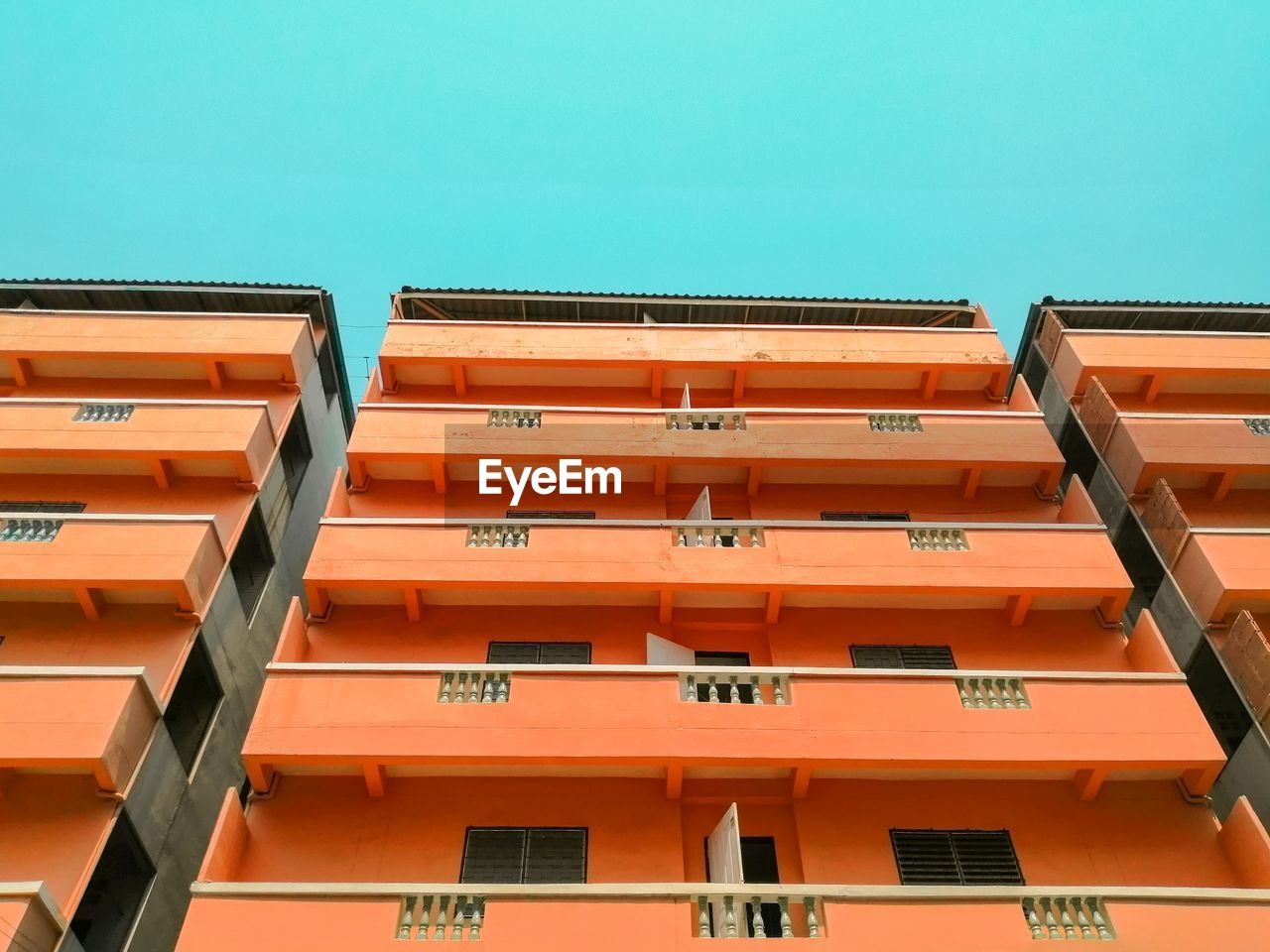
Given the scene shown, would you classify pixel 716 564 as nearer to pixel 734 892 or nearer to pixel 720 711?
pixel 720 711

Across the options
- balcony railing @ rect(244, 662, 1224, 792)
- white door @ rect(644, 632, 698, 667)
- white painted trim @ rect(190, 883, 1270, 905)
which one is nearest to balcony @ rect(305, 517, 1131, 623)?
white door @ rect(644, 632, 698, 667)

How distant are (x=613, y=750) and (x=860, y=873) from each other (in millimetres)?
3313

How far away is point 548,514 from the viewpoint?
54.1 feet

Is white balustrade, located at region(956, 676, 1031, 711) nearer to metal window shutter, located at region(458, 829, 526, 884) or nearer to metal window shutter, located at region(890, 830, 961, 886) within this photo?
metal window shutter, located at region(890, 830, 961, 886)

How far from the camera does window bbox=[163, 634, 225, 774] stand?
1348cm

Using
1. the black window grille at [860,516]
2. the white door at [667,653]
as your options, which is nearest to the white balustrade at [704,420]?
the black window grille at [860,516]

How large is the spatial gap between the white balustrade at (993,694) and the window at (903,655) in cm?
159

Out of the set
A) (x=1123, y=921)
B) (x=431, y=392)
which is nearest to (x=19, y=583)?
(x=431, y=392)

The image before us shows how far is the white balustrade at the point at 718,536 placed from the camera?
1441cm

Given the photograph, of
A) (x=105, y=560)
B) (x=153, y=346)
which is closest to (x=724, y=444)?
(x=105, y=560)

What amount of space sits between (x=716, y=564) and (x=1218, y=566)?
7.78 m

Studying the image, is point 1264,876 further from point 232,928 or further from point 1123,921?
point 232,928

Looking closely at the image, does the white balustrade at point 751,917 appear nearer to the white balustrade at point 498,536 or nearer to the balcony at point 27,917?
the white balustrade at point 498,536

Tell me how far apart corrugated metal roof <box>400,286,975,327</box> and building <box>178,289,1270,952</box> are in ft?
16.5
